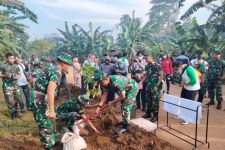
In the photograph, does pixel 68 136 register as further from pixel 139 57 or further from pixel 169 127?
pixel 139 57

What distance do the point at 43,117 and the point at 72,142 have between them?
2.12ft

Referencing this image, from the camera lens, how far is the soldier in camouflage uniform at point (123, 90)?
5.94 m

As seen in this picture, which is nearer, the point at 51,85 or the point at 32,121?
the point at 51,85

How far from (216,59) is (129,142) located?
4308 mm

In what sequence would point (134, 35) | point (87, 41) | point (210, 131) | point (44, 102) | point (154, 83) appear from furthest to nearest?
point (87, 41)
point (134, 35)
point (154, 83)
point (210, 131)
point (44, 102)

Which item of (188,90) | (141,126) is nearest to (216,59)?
(188,90)

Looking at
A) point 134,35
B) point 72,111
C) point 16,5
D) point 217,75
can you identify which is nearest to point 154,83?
point 217,75

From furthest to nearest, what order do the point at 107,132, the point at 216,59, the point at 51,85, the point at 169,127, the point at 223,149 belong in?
the point at 216,59
the point at 169,127
the point at 107,132
the point at 223,149
the point at 51,85

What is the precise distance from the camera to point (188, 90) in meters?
7.51

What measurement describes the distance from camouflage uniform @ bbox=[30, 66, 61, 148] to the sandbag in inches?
9.7

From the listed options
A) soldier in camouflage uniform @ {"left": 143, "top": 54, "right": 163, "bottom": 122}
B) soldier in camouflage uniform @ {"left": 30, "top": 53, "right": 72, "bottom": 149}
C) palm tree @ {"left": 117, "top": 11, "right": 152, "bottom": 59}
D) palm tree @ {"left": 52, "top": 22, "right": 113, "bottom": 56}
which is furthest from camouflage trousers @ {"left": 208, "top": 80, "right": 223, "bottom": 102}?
palm tree @ {"left": 52, "top": 22, "right": 113, "bottom": 56}

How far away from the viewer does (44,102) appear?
4.82m

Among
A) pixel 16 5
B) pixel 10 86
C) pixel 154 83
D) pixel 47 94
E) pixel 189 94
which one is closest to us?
pixel 47 94

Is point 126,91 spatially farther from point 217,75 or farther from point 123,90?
point 217,75
